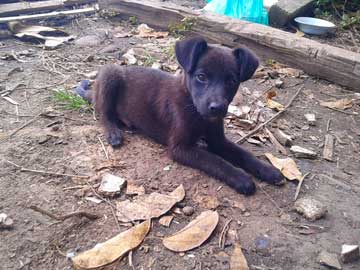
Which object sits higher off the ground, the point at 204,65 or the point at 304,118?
the point at 204,65

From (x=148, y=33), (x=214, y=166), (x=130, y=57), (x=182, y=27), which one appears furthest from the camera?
(x=148, y=33)

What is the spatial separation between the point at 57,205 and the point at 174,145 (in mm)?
1235

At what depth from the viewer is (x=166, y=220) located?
125 inches

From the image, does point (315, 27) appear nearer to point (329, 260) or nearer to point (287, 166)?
point (287, 166)

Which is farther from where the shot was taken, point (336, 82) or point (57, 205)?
point (336, 82)

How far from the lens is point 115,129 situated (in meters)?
4.34

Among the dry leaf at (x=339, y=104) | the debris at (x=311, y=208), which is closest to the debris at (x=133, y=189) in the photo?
the debris at (x=311, y=208)

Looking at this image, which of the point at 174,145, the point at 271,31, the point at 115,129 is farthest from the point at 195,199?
the point at 271,31

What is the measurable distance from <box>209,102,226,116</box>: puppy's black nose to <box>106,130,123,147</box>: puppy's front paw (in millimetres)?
1089

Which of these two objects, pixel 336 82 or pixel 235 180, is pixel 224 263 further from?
pixel 336 82

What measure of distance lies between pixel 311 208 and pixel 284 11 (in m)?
5.30

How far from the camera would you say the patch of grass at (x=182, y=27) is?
701cm

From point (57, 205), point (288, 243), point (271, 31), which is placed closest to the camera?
point (288, 243)

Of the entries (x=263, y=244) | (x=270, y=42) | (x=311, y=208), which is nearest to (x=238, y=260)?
(x=263, y=244)
